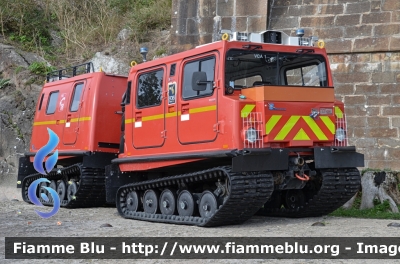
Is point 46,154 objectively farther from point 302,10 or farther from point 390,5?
point 390,5

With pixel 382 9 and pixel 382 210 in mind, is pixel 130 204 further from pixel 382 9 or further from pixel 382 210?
pixel 382 9

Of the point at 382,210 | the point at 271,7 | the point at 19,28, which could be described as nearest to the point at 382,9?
the point at 271,7

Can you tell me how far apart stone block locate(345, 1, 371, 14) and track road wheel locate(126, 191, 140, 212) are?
6.02 m

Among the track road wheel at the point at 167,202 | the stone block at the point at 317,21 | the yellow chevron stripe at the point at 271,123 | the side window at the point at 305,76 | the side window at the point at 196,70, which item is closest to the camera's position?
the yellow chevron stripe at the point at 271,123

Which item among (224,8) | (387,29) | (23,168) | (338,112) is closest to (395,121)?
(387,29)

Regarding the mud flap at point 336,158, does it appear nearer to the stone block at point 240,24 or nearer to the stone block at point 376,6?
the stone block at point 376,6

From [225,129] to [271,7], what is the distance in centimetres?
648

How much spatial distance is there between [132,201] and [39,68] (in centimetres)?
914

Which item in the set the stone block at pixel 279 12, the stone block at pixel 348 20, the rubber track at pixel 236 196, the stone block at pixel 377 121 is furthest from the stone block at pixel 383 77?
the rubber track at pixel 236 196

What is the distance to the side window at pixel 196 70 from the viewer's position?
398 inches

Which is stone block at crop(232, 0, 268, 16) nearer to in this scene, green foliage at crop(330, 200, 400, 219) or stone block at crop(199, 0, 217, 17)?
stone block at crop(199, 0, 217, 17)

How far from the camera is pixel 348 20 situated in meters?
14.5

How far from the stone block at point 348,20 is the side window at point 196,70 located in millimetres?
5141

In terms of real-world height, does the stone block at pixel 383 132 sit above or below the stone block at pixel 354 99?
below
